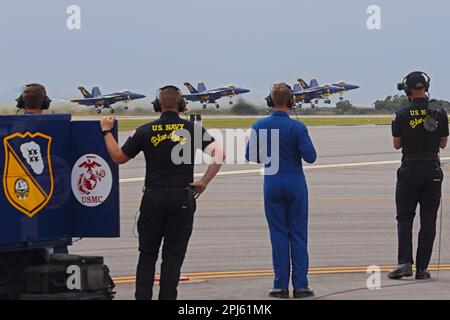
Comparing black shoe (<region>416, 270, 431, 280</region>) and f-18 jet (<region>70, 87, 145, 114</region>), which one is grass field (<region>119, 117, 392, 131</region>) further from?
black shoe (<region>416, 270, 431, 280</region>)

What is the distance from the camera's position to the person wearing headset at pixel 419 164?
10648 millimetres

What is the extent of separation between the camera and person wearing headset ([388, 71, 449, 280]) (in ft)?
34.9

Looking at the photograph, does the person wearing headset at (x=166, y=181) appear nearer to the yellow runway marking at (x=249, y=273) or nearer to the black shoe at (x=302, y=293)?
the black shoe at (x=302, y=293)

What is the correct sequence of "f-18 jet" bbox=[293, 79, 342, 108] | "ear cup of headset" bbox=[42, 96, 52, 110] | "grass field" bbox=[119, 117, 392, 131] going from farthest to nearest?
1. "f-18 jet" bbox=[293, 79, 342, 108]
2. "grass field" bbox=[119, 117, 392, 131]
3. "ear cup of headset" bbox=[42, 96, 52, 110]

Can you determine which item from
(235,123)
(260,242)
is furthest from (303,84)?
(260,242)

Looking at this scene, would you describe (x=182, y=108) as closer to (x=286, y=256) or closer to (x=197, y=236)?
(x=286, y=256)

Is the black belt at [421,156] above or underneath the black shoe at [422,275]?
above

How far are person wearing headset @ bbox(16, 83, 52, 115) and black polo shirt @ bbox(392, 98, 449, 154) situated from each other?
12.2 feet

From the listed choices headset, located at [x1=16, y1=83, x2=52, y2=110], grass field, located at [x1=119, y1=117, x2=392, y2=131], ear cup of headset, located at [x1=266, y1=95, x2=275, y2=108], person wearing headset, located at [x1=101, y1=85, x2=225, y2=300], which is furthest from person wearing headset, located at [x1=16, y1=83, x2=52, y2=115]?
grass field, located at [x1=119, y1=117, x2=392, y2=131]

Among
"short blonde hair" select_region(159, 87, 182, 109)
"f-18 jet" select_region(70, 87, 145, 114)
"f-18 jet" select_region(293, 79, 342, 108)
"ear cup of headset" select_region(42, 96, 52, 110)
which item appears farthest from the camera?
"f-18 jet" select_region(293, 79, 342, 108)

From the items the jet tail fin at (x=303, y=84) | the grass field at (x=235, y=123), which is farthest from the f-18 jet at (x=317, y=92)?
the grass field at (x=235, y=123)

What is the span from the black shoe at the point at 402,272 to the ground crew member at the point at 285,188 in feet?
4.38

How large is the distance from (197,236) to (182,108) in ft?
18.0
